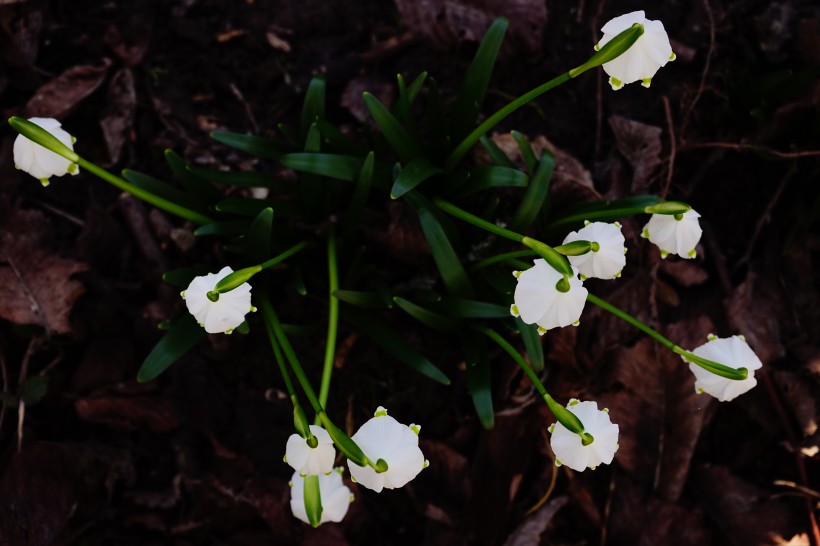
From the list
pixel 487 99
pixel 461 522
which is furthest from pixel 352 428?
pixel 487 99

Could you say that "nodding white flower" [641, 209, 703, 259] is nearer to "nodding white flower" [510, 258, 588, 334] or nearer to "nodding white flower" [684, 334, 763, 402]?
"nodding white flower" [684, 334, 763, 402]

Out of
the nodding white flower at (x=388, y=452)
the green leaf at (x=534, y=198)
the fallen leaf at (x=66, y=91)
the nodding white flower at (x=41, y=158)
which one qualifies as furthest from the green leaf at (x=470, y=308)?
the fallen leaf at (x=66, y=91)

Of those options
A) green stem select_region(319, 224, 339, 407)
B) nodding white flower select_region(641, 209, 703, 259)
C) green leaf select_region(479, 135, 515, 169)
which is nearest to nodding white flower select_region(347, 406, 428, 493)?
green stem select_region(319, 224, 339, 407)

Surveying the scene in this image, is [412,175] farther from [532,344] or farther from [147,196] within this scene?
[147,196]

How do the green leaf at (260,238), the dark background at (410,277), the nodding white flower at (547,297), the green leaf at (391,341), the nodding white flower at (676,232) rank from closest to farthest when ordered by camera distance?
1. the nodding white flower at (547,297)
2. the nodding white flower at (676,232)
3. the green leaf at (260,238)
4. the green leaf at (391,341)
5. the dark background at (410,277)

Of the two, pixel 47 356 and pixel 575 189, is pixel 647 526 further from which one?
pixel 47 356

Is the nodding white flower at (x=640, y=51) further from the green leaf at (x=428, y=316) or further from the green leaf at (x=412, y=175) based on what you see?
the green leaf at (x=428, y=316)

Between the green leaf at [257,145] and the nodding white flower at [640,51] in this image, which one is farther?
the green leaf at [257,145]
